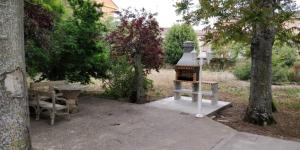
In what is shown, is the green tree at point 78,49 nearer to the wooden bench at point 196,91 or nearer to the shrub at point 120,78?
the shrub at point 120,78

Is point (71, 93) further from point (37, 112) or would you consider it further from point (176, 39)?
point (176, 39)

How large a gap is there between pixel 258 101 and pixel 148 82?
158 inches

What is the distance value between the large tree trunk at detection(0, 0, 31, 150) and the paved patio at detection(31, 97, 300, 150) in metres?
1.48

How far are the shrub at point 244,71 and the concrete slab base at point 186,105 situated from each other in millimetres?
8171

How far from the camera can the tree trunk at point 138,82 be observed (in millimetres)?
9383

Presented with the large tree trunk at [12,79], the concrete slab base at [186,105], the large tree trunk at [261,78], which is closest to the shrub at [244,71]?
the concrete slab base at [186,105]

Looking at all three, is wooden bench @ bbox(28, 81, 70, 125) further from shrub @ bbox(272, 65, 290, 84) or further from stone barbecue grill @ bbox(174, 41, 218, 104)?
shrub @ bbox(272, 65, 290, 84)

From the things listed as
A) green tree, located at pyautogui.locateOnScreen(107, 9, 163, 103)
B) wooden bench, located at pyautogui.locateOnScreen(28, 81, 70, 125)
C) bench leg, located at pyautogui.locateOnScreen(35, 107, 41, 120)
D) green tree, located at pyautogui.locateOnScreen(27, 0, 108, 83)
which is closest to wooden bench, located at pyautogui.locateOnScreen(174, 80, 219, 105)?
green tree, located at pyautogui.locateOnScreen(107, 9, 163, 103)

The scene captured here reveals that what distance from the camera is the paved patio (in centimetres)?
561

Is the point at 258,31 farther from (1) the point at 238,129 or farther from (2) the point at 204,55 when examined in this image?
(1) the point at 238,129

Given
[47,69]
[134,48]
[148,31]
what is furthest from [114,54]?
[47,69]

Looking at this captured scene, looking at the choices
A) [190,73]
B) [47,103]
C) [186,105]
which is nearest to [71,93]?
[47,103]

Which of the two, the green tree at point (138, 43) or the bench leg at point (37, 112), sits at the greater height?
the green tree at point (138, 43)

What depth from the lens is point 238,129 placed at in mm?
7055
